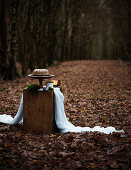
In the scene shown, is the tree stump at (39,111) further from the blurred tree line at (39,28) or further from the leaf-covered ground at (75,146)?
the blurred tree line at (39,28)

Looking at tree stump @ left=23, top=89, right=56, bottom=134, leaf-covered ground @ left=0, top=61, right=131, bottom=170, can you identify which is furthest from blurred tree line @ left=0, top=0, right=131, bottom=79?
leaf-covered ground @ left=0, top=61, right=131, bottom=170

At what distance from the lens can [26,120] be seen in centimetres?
616

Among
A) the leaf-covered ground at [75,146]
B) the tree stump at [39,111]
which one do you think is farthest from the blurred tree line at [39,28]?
the leaf-covered ground at [75,146]

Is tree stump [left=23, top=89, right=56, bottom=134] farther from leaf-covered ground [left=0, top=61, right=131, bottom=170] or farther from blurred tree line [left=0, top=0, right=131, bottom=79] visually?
blurred tree line [left=0, top=0, right=131, bottom=79]

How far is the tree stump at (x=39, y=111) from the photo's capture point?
592cm

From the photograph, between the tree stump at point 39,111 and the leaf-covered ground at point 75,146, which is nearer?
the leaf-covered ground at point 75,146

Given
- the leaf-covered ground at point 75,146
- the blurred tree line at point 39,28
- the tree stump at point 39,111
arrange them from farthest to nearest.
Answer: the blurred tree line at point 39,28, the tree stump at point 39,111, the leaf-covered ground at point 75,146

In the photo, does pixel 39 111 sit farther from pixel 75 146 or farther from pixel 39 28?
pixel 39 28

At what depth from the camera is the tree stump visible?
19.4ft

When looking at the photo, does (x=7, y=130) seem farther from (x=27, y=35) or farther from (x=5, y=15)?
(x=27, y=35)

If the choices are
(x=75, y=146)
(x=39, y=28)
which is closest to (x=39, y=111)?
(x=75, y=146)

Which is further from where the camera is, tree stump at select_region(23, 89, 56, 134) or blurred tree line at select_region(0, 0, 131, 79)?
blurred tree line at select_region(0, 0, 131, 79)

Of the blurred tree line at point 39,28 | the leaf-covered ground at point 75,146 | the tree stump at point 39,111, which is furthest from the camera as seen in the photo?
the blurred tree line at point 39,28

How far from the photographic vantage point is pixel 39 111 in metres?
5.97
